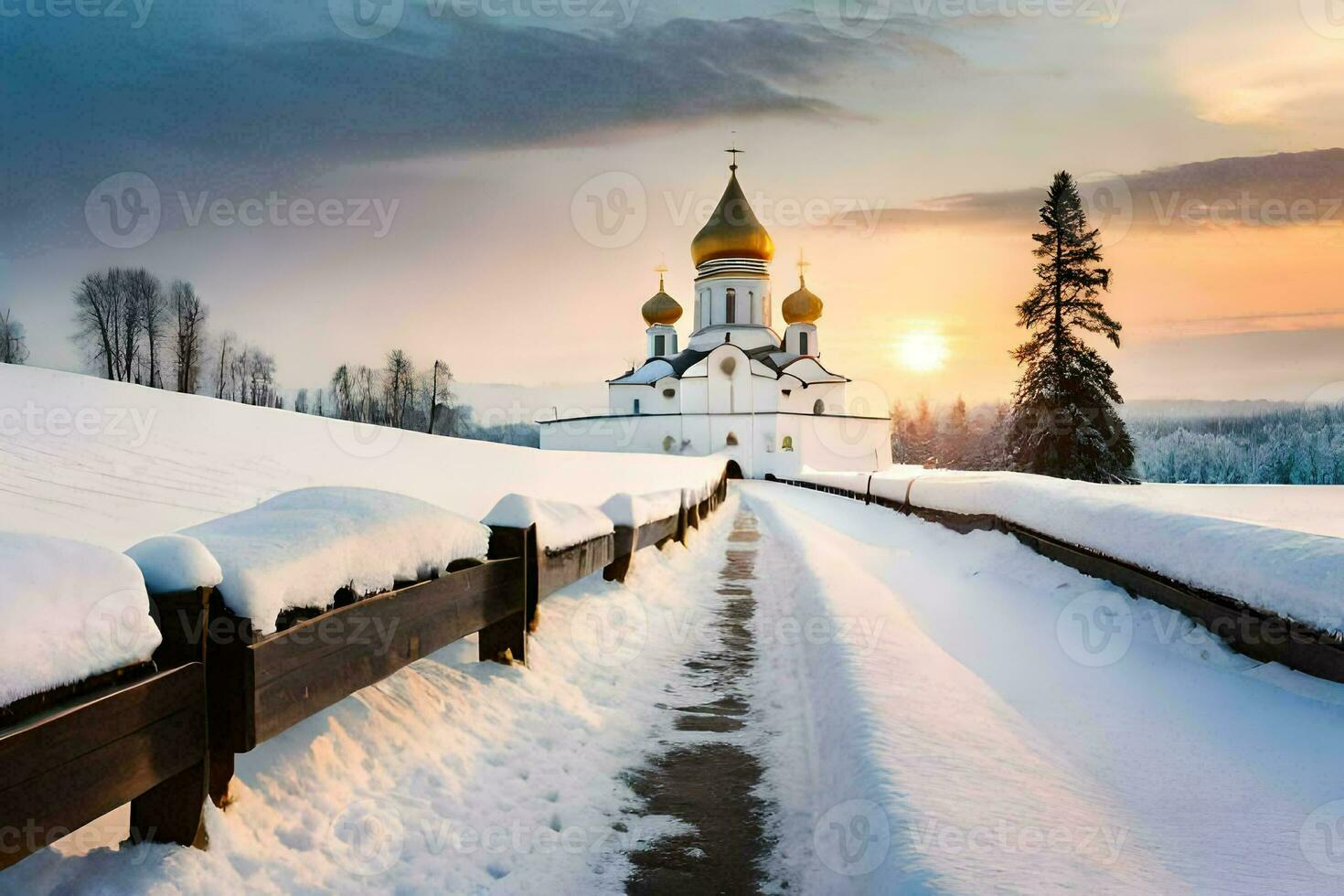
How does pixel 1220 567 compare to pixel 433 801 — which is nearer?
pixel 433 801

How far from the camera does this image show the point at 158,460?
5.61 meters

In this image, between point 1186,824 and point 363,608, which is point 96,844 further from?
point 1186,824

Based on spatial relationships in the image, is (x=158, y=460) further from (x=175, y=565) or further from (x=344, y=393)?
(x=344, y=393)

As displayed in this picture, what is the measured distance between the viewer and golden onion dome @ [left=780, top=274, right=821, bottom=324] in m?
70.4

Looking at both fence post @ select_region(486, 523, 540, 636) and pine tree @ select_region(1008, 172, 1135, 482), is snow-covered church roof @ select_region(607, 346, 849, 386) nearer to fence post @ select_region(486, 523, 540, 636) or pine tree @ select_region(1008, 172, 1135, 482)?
pine tree @ select_region(1008, 172, 1135, 482)

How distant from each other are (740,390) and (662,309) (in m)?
15.7

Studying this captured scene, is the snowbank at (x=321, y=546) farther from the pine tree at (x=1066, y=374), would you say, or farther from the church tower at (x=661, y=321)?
the church tower at (x=661, y=321)

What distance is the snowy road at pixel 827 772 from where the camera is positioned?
2588mm

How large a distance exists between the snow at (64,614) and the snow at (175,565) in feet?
0.42

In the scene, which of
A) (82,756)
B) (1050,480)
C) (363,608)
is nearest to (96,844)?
(82,756)

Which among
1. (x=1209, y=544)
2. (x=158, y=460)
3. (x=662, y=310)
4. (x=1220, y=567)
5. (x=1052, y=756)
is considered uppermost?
(x=662, y=310)

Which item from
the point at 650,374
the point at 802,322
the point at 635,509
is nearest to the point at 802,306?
the point at 802,322

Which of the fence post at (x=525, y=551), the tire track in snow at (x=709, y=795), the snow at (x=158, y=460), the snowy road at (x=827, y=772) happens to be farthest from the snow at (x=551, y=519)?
the tire track in snow at (x=709, y=795)

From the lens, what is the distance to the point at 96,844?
2.36 meters
